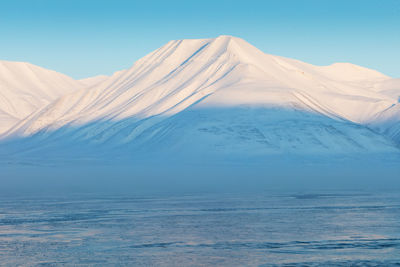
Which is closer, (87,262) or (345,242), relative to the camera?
(87,262)

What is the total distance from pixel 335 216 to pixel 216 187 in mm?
41324

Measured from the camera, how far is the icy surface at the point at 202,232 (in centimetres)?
4506

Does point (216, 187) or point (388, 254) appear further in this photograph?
point (216, 187)

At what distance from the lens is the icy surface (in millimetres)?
45062

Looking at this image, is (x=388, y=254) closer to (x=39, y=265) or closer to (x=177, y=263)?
(x=177, y=263)

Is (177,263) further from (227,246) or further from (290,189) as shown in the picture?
(290,189)

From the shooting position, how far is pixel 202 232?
55.3 meters

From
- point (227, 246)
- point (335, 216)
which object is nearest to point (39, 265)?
point (227, 246)

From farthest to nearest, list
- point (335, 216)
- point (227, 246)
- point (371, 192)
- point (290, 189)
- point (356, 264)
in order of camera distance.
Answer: point (290, 189), point (371, 192), point (335, 216), point (227, 246), point (356, 264)

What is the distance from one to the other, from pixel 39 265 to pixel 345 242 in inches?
755

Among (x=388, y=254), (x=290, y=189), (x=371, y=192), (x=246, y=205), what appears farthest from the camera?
(x=290, y=189)

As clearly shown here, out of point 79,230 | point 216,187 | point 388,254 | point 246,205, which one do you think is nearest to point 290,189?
point 216,187

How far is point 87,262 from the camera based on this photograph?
4412cm

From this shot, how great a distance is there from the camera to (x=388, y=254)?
45.6 m
